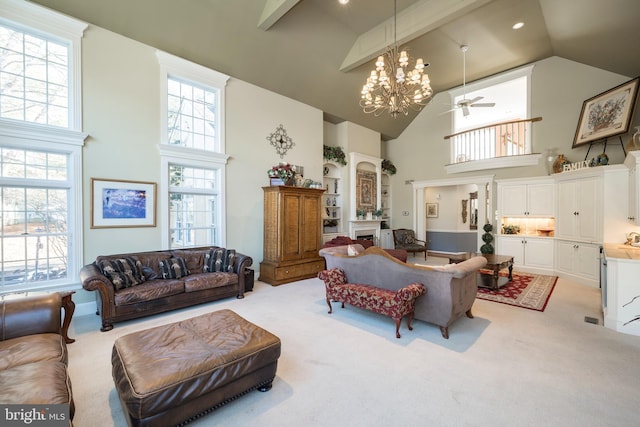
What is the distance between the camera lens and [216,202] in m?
5.41

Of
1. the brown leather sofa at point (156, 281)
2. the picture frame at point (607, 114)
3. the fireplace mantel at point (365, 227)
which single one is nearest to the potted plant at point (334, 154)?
the fireplace mantel at point (365, 227)

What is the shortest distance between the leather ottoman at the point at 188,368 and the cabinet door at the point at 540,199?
7.16 m

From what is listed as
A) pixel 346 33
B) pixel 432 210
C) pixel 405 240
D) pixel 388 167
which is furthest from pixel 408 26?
pixel 432 210

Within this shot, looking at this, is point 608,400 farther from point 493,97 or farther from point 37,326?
point 493,97

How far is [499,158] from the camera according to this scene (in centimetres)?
700

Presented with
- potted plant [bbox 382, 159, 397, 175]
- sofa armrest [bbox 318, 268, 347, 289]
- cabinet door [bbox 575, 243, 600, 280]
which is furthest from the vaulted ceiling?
sofa armrest [bbox 318, 268, 347, 289]

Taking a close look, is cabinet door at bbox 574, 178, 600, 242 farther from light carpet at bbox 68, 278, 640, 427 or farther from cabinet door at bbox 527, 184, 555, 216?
light carpet at bbox 68, 278, 640, 427

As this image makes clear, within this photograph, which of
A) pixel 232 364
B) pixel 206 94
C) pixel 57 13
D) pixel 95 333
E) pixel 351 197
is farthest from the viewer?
pixel 351 197

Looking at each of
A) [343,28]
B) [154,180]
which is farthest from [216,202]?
[343,28]

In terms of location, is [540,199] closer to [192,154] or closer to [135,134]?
[192,154]

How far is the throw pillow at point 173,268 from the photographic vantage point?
13.9 ft

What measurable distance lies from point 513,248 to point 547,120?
322cm

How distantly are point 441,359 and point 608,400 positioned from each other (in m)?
1.20

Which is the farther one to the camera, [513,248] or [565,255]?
[513,248]
